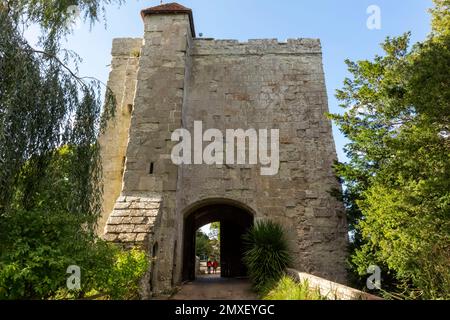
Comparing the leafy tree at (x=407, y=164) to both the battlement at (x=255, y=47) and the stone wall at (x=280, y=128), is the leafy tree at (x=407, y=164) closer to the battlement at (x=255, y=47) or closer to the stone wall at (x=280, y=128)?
the stone wall at (x=280, y=128)

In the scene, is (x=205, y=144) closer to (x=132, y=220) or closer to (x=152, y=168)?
(x=152, y=168)

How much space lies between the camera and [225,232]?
1332 centimetres

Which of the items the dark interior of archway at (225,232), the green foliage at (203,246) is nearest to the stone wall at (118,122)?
the dark interior of archway at (225,232)

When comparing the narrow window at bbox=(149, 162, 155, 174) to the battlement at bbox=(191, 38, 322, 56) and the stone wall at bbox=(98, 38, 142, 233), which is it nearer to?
the stone wall at bbox=(98, 38, 142, 233)

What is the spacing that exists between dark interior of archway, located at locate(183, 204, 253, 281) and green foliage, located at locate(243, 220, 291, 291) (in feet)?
8.42

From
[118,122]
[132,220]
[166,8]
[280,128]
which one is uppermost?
[166,8]

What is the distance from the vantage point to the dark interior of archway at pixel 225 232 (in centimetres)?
924

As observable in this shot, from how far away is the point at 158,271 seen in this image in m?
6.61

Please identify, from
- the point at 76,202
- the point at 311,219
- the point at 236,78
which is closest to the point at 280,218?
the point at 311,219

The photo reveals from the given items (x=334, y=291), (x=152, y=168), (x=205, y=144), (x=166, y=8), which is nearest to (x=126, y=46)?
(x=166, y=8)

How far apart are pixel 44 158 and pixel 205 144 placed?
4.65 m

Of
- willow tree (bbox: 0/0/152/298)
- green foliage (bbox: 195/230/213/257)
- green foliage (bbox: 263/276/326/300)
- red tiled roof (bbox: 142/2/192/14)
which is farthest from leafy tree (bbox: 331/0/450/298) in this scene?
green foliage (bbox: 195/230/213/257)

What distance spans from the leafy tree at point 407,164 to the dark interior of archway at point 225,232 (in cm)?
412
